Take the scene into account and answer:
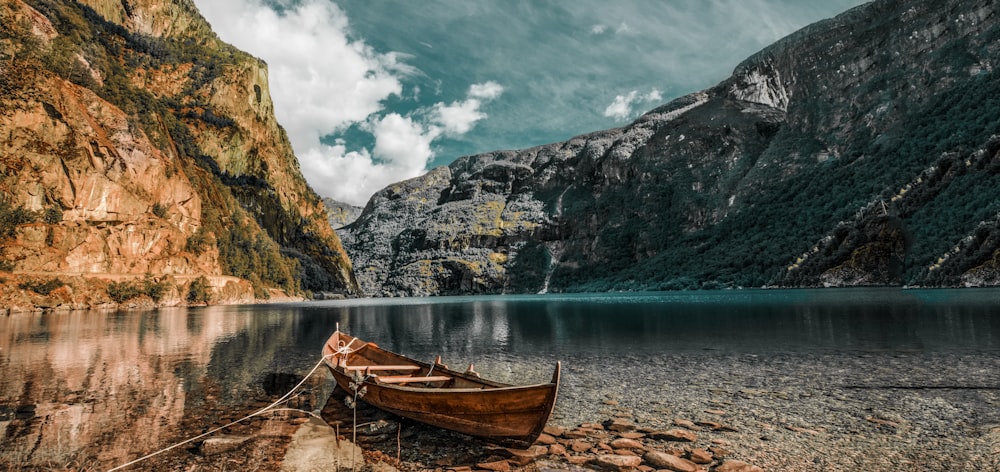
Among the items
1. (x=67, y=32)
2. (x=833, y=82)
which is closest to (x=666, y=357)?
(x=67, y=32)

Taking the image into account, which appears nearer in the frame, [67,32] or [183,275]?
[183,275]

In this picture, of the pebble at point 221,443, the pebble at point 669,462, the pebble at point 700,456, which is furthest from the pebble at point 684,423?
the pebble at point 221,443

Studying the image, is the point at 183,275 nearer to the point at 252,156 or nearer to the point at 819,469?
the point at 252,156

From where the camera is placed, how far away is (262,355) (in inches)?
1095

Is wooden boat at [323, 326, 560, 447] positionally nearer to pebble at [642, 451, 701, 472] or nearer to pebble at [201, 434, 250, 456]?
pebble at [642, 451, 701, 472]

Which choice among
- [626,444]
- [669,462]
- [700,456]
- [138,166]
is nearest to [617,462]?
[669,462]

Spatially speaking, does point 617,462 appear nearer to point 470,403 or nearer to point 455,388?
point 470,403

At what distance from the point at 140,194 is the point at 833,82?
23712 cm

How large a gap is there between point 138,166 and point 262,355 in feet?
297

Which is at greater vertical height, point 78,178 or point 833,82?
point 833,82

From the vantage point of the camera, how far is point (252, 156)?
152 metres

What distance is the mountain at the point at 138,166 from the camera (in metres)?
75.2

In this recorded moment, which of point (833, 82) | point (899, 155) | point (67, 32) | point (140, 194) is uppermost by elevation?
point (833, 82)

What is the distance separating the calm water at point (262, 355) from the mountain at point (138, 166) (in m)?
39.7
